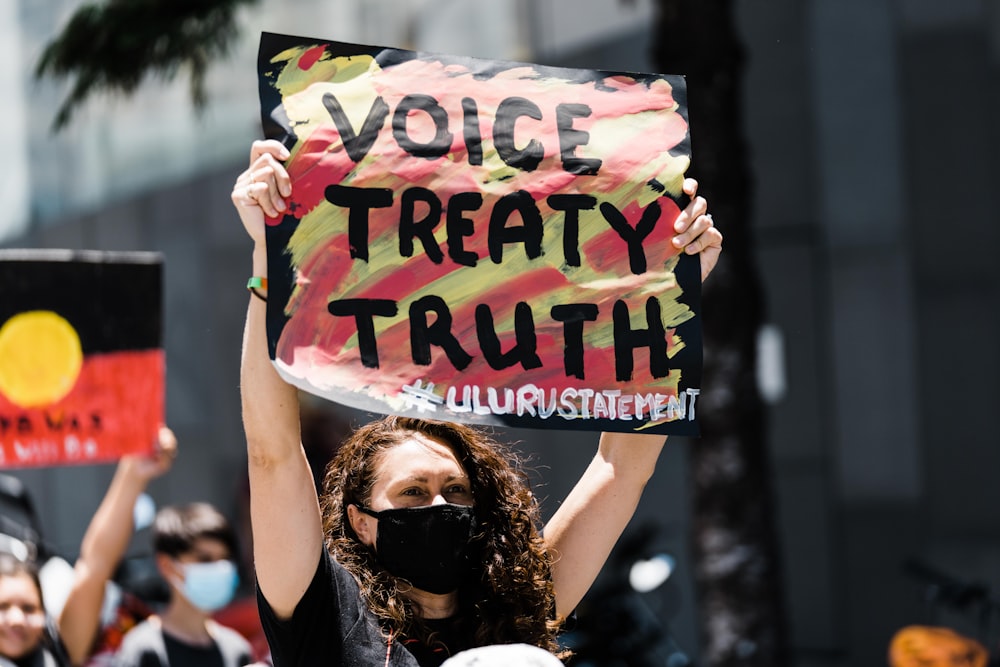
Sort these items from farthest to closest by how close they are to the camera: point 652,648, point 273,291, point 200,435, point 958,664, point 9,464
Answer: point 200,435, point 652,648, point 958,664, point 9,464, point 273,291

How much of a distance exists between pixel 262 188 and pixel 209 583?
2.79 meters

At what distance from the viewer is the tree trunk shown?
6.34 metres

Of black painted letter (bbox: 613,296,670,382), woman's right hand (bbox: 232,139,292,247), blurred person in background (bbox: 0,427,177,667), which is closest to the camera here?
woman's right hand (bbox: 232,139,292,247)

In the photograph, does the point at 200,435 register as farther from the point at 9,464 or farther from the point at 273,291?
the point at 273,291

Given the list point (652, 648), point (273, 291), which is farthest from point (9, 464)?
point (652, 648)

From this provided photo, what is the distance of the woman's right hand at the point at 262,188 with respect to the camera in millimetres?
2338

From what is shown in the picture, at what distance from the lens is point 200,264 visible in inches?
408

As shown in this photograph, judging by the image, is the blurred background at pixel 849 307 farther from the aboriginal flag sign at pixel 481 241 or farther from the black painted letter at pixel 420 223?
the black painted letter at pixel 420 223

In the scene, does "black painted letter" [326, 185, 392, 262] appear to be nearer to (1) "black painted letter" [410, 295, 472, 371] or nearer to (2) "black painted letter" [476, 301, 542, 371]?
(1) "black painted letter" [410, 295, 472, 371]

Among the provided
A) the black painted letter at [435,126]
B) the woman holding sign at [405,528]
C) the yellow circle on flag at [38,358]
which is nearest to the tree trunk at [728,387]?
the yellow circle on flag at [38,358]

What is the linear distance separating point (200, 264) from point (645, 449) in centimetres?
807

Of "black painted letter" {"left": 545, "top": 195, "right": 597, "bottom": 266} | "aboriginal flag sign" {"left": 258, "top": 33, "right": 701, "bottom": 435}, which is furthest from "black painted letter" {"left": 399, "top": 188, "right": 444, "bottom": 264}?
"black painted letter" {"left": 545, "top": 195, "right": 597, "bottom": 266}

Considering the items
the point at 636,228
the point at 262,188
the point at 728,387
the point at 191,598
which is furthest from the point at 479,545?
the point at 728,387

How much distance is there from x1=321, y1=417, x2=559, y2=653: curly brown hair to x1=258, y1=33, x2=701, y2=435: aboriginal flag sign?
187 mm
